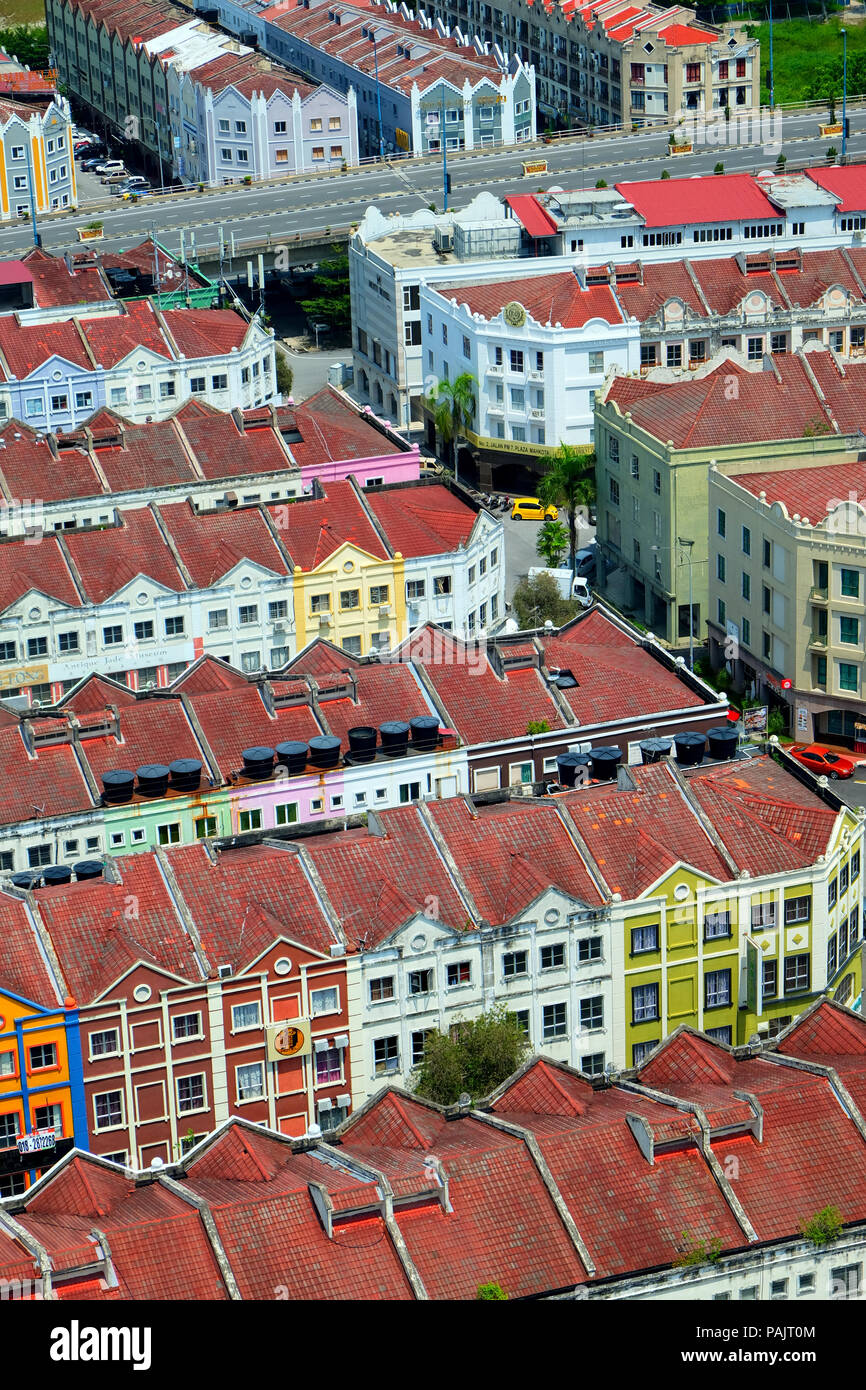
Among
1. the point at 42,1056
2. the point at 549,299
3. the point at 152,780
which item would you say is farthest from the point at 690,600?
the point at 42,1056

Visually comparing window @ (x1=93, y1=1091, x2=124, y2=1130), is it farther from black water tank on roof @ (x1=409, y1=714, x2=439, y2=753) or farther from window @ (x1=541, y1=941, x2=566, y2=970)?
black water tank on roof @ (x1=409, y1=714, x2=439, y2=753)

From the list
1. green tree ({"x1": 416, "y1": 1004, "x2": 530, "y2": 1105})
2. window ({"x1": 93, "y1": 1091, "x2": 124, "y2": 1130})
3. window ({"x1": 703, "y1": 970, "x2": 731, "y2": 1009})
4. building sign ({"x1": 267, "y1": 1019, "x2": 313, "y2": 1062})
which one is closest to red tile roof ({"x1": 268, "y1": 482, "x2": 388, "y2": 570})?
window ({"x1": 703, "y1": 970, "x2": 731, "y2": 1009})

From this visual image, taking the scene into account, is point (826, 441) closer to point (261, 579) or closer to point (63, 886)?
point (261, 579)

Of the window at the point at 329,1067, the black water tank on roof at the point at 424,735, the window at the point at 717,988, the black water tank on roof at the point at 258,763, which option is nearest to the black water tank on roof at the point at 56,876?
the window at the point at 329,1067

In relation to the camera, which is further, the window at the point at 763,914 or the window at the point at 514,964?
the window at the point at 763,914

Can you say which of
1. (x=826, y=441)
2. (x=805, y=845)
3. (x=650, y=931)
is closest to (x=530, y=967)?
(x=650, y=931)

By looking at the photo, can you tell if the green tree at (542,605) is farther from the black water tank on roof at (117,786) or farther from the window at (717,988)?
the window at (717,988)
